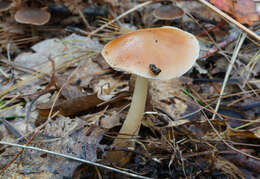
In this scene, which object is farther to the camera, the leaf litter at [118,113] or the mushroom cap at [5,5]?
the mushroom cap at [5,5]

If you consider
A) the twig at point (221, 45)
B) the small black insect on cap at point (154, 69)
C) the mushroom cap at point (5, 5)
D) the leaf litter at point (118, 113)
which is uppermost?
the small black insect on cap at point (154, 69)

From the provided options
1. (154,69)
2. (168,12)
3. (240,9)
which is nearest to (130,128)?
(154,69)

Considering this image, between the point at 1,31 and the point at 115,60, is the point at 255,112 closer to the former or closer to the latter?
the point at 115,60

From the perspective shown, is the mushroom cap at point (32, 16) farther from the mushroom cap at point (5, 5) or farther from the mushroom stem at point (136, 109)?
the mushroom stem at point (136, 109)

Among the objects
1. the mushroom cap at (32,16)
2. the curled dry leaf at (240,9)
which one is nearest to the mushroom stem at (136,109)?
the curled dry leaf at (240,9)

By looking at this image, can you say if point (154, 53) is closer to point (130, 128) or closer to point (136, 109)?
point (136, 109)

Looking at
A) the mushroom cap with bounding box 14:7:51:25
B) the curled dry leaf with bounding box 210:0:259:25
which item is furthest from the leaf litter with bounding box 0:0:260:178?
the mushroom cap with bounding box 14:7:51:25
